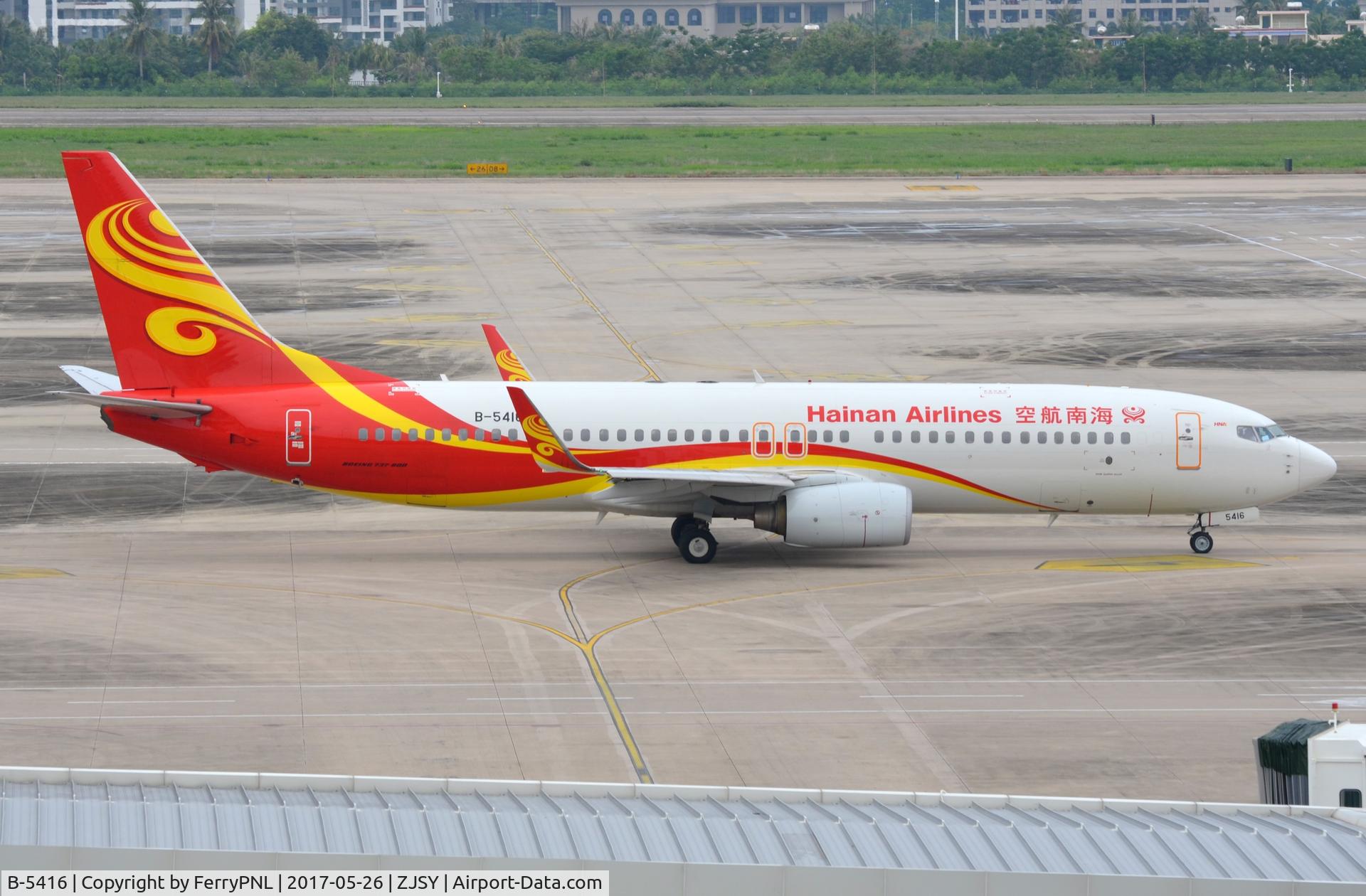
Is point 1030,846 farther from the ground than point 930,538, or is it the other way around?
point 1030,846

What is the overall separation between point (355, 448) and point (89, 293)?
128ft

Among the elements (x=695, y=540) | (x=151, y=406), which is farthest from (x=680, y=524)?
(x=151, y=406)

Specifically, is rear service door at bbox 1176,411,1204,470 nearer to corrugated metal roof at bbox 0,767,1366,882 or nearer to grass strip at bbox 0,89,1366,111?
corrugated metal roof at bbox 0,767,1366,882

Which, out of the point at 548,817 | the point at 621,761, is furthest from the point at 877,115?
the point at 548,817

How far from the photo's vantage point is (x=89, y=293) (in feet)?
239

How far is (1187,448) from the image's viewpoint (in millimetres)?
39625

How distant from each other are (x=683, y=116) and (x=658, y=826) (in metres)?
151

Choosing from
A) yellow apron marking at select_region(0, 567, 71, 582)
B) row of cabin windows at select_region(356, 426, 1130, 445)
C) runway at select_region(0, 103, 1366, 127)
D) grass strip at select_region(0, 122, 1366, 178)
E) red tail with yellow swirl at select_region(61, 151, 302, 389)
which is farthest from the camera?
runway at select_region(0, 103, 1366, 127)

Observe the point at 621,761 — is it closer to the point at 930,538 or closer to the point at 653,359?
the point at 930,538

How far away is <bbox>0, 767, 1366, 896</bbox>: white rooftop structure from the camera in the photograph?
44.5 feet

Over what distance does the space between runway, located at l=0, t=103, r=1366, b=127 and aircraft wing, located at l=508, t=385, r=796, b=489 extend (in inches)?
4461

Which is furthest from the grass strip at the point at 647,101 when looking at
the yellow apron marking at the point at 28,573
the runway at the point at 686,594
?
the yellow apron marking at the point at 28,573

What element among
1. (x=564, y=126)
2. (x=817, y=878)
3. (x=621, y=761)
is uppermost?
(x=564, y=126)

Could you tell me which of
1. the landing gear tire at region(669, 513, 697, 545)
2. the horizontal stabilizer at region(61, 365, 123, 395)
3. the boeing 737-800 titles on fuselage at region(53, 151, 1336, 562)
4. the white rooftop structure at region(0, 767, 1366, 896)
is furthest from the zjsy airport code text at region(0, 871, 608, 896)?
the horizontal stabilizer at region(61, 365, 123, 395)
